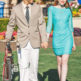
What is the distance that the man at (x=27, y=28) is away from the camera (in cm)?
821

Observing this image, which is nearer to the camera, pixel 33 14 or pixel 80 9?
pixel 33 14

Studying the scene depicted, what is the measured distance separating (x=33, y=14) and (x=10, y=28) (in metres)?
0.59

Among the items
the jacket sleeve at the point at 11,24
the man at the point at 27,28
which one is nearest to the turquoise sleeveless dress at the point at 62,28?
the man at the point at 27,28

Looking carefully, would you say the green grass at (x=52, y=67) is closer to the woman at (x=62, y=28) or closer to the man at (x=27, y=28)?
the woman at (x=62, y=28)

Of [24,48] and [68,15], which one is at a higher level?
[68,15]

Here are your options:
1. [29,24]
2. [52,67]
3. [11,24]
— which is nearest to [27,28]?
[29,24]

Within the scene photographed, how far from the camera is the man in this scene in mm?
8211

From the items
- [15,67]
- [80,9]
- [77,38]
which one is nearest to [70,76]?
[15,67]

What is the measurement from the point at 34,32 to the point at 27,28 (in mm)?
170

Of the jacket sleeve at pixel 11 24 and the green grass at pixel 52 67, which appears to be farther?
the green grass at pixel 52 67

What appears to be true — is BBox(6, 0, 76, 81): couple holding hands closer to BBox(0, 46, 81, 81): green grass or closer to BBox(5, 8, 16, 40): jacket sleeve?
BBox(5, 8, 16, 40): jacket sleeve

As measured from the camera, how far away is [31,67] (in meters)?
8.52

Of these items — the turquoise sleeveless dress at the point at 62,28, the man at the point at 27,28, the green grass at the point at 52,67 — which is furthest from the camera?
the green grass at the point at 52,67

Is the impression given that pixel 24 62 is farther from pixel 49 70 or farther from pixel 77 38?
pixel 77 38
